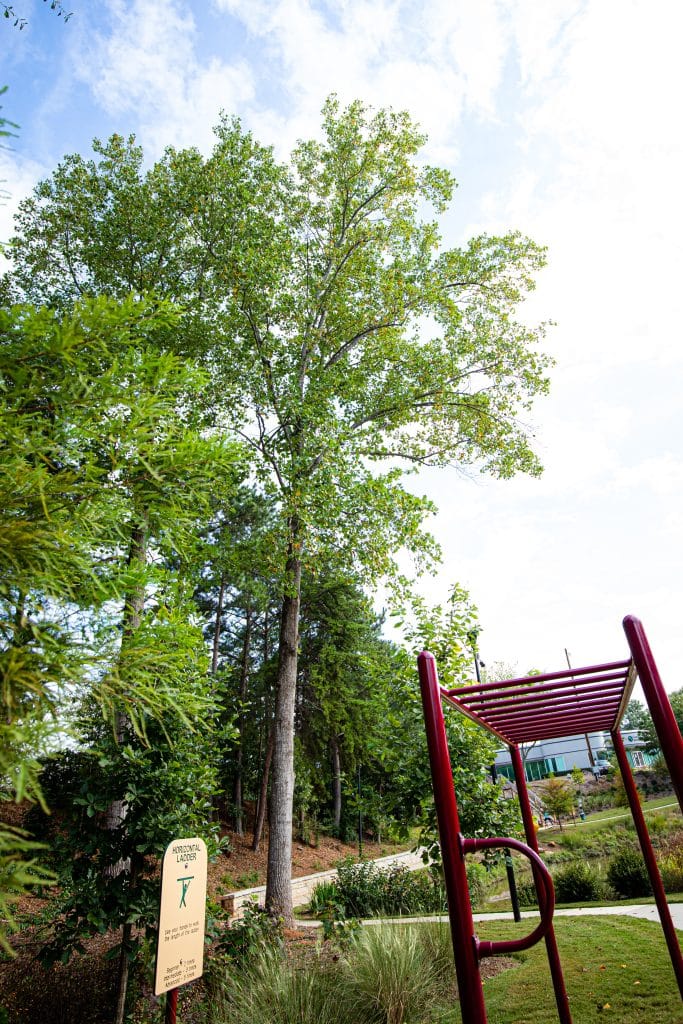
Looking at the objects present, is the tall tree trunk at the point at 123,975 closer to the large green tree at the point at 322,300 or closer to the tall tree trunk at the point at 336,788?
the large green tree at the point at 322,300

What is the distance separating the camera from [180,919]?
390 cm

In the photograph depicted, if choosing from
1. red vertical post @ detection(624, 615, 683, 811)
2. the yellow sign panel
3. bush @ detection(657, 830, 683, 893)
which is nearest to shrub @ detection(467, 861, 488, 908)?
bush @ detection(657, 830, 683, 893)

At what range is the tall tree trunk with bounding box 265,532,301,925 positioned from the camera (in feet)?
28.6

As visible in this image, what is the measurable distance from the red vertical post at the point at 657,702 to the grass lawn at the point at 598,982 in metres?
3.17

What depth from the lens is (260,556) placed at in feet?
35.7

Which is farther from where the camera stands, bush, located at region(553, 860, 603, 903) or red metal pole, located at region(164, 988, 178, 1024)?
bush, located at region(553, 860, 603, 903)

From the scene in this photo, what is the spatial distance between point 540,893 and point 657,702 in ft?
3.15

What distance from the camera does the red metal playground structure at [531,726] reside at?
6.54 ft

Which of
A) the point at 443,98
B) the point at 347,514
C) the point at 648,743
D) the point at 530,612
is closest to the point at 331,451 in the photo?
the point at 347,514

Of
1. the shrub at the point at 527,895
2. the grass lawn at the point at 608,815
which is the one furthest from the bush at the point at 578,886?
the grass lawn at the point at 608,815

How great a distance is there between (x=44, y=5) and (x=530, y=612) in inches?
837

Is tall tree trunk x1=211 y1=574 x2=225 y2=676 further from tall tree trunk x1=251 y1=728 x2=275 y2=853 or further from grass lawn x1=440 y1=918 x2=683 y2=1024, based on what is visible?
grass lawn x1=440 y1=918 x2=683 y2=1024

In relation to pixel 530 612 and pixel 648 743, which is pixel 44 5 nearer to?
pixel 530 612

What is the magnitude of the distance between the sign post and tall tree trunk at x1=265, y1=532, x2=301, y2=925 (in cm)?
484
